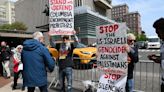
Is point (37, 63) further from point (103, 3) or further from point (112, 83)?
point (103, 3)

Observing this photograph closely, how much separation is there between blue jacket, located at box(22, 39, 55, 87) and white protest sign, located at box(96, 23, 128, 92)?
1.01 metres

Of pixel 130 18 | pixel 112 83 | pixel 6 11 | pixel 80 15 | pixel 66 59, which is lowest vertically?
pixel 112 83

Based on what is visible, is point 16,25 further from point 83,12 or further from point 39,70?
point 39,70

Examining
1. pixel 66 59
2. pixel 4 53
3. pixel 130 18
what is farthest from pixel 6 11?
pixel 66 59

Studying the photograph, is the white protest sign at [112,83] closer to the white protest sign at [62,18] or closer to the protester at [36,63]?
the protester at [36,63]

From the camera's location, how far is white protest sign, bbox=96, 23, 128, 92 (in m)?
5.73

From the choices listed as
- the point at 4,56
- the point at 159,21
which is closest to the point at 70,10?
the point at 159,21

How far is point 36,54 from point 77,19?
5075cm

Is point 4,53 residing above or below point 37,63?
below

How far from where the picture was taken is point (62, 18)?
7988mm

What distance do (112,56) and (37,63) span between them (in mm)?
1493

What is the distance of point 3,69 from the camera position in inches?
541

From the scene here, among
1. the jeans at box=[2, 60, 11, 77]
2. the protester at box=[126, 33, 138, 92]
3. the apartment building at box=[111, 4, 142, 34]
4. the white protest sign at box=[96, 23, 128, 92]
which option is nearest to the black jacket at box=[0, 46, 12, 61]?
the jeans at box=[2, 60, 11, 77]

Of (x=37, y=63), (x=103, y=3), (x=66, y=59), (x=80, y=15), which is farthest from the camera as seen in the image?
(x=103, y=3)
